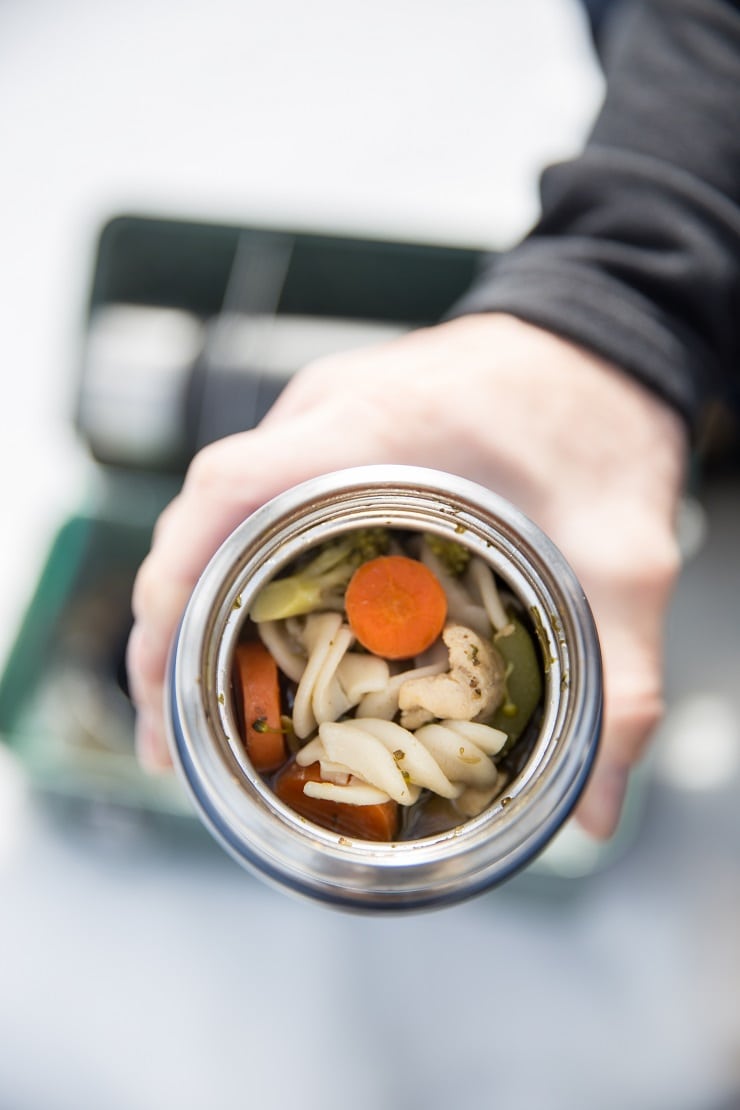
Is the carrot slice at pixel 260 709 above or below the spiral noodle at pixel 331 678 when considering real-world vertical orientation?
below

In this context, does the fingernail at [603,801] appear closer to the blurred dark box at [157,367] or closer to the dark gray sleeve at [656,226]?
the dark gray sleeve at [656,226]

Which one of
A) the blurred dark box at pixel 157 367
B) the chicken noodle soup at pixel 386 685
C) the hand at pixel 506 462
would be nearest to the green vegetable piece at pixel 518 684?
the chicken noodle soup at pixel 386 685

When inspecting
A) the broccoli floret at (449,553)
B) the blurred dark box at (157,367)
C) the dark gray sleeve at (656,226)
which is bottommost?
the blurred dark box at (157,367)

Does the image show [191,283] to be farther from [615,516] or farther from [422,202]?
[615,516]

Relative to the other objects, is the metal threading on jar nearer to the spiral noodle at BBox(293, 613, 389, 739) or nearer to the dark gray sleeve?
the spiral noodle at BBox(293, 613, 389, 739)

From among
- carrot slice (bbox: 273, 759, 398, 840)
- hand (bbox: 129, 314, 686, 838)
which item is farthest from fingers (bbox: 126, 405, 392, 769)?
carrot slice (bbox: 273, 759, 398, 840)
